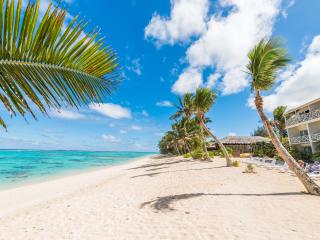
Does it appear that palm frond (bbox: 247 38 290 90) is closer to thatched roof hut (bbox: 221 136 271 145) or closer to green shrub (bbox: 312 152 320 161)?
green shrub (bbox: 312 152 320 161)

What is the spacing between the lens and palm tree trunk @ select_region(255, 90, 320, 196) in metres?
7.09

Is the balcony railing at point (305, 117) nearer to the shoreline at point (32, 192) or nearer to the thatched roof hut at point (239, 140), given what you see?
the thatched roof hut at point (239, 140)

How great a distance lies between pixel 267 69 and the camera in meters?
8.25

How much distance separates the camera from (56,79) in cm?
150

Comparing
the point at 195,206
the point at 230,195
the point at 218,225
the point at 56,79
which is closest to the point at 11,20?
the point at 56,79

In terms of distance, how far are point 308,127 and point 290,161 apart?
665 inches

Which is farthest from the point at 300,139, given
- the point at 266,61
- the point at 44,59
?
the point at 44,59

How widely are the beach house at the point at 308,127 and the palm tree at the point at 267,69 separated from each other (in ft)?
49.9

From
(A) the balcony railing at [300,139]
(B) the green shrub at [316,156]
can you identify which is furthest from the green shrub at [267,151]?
(B) the green shrub at [316,156]

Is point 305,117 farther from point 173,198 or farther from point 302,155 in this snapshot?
point 173,198

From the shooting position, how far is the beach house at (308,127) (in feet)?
66.0

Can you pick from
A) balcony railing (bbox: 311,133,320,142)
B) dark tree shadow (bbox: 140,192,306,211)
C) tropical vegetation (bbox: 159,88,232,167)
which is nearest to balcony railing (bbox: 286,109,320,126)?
balcony railing (bbox: 311,133,320,142)

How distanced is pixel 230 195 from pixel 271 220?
235cm

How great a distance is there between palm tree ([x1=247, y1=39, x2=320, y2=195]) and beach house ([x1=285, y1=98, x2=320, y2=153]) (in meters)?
15.2
